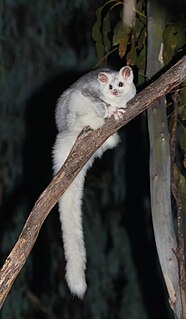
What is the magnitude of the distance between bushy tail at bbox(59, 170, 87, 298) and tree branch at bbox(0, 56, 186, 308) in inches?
16.2

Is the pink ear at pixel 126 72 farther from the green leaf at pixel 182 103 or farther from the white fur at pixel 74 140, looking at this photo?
the green leaf at pixel 182 103

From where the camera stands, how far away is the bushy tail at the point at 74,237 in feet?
7.74

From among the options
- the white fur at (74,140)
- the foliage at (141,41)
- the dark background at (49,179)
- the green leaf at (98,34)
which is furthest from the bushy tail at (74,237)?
the dark background at (49,179)

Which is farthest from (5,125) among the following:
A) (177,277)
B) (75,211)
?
(177,277)

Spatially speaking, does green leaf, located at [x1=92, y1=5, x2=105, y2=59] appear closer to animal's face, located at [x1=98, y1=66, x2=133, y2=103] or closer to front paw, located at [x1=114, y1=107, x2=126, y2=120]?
animal's face, located at [x1=98, y1=66, x2=133, y2=103]

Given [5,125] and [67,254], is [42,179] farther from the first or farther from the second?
[67,254]

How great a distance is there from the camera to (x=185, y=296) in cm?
229

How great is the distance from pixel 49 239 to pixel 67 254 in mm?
2041

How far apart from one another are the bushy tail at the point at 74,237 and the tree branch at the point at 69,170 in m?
0.41

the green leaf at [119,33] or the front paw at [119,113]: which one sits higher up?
the front paw at [119,113]

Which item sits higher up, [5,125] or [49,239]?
[5,125]

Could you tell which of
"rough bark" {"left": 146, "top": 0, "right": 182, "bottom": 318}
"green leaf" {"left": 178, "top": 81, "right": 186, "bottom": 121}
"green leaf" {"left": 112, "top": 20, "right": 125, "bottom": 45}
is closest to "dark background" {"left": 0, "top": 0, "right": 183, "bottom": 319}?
"green leaf" {"left": 112, "top": 20, "right": 125, "bottom": 45}

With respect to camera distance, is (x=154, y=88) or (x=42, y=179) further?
(x=42, y=179)

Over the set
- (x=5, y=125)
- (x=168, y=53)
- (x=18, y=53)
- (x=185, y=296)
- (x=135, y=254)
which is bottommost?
(x=135, y=254)
